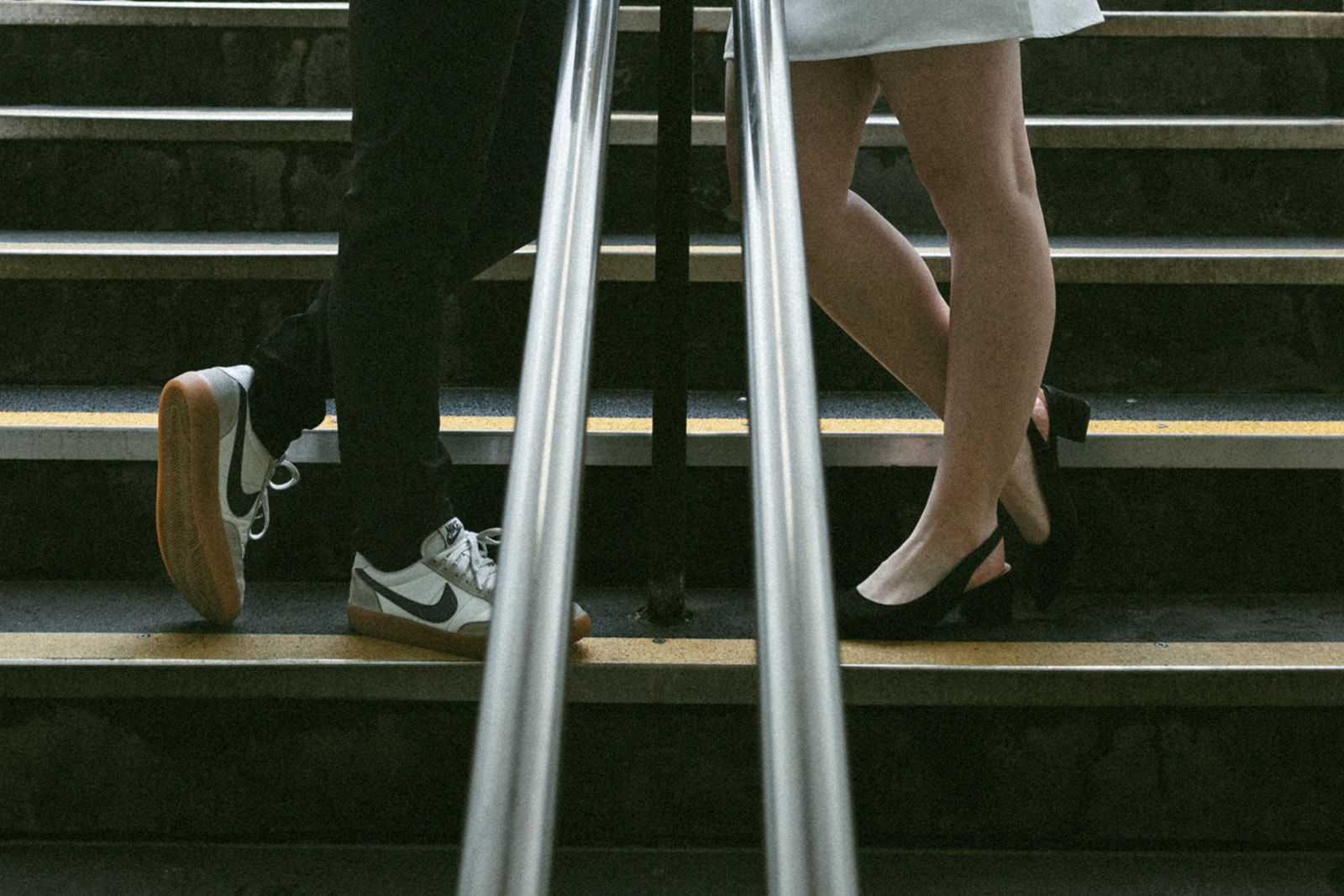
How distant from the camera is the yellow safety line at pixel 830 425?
103 centimetres

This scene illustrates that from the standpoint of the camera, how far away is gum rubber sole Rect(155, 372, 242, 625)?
876 mm

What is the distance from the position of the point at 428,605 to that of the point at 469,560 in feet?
0.18

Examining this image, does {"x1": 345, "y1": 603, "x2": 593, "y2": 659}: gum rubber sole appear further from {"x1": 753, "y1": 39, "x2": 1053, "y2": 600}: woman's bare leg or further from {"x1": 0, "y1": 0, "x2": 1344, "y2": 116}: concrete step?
{"x1": 0, "y1": 0, "x2": 1344, "y2": 116}: concrete step

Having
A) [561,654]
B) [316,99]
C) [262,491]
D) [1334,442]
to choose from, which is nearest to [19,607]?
[262,491]

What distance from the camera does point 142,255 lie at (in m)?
1.18

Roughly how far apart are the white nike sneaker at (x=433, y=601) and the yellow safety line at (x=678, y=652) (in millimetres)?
13

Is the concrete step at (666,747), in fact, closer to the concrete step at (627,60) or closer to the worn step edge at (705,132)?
the worn step edge at (705,132)

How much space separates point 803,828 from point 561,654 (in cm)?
10

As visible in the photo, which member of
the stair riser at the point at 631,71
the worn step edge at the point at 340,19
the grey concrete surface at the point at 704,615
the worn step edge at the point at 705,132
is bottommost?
the grey concrete surface at the point at 704,615

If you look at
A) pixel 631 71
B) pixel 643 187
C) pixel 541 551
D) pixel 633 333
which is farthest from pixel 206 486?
pixel 631 71

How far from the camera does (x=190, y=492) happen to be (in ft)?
2.88

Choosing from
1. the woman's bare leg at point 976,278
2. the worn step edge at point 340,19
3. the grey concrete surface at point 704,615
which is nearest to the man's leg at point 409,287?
the grey concrete surface at point 704,615

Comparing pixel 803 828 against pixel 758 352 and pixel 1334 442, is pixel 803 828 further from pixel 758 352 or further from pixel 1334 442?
pixel 1334 442

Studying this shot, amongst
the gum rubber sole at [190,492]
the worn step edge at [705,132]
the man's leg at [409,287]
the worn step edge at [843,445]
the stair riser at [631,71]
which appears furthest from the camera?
the stair riser at [631,71]
